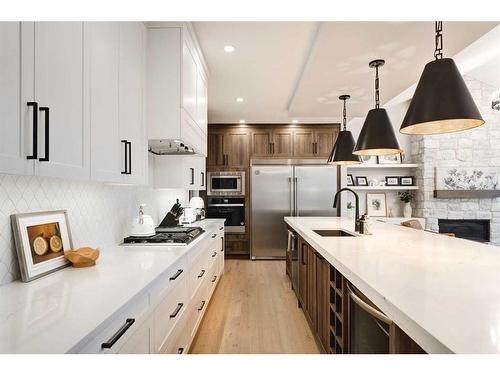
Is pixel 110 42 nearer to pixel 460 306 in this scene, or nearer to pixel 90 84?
pixel 90 84

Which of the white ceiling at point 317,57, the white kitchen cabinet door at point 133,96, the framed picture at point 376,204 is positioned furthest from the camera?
the framed picture at point 376,204

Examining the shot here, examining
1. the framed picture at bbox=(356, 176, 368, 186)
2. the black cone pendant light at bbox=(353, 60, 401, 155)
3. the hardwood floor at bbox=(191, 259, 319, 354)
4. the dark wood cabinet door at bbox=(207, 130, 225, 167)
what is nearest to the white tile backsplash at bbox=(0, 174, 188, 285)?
the hardwood floor at bbox=(191, 259, 319, 354)

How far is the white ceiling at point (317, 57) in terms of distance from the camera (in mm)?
2135

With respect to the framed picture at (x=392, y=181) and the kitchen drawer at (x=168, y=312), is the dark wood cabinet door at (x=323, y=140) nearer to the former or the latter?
the framed picture at (x=392, y=181)

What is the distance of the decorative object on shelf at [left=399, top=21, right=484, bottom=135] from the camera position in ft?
4.63

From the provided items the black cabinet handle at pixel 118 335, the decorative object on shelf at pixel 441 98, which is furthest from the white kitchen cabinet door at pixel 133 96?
the decorative object on shelf at pixel 441 98

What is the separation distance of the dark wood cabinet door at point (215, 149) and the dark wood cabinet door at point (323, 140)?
171 cm

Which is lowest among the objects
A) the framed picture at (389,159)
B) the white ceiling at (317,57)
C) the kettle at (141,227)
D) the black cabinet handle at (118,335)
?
the black cabinet handle at (118,335)

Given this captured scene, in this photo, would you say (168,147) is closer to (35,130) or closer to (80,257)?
(80,257)

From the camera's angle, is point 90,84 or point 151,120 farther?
point 151,120

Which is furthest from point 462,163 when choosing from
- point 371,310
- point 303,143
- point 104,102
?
point 104,102

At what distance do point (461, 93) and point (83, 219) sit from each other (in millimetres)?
2208

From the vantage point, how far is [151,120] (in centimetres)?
226
